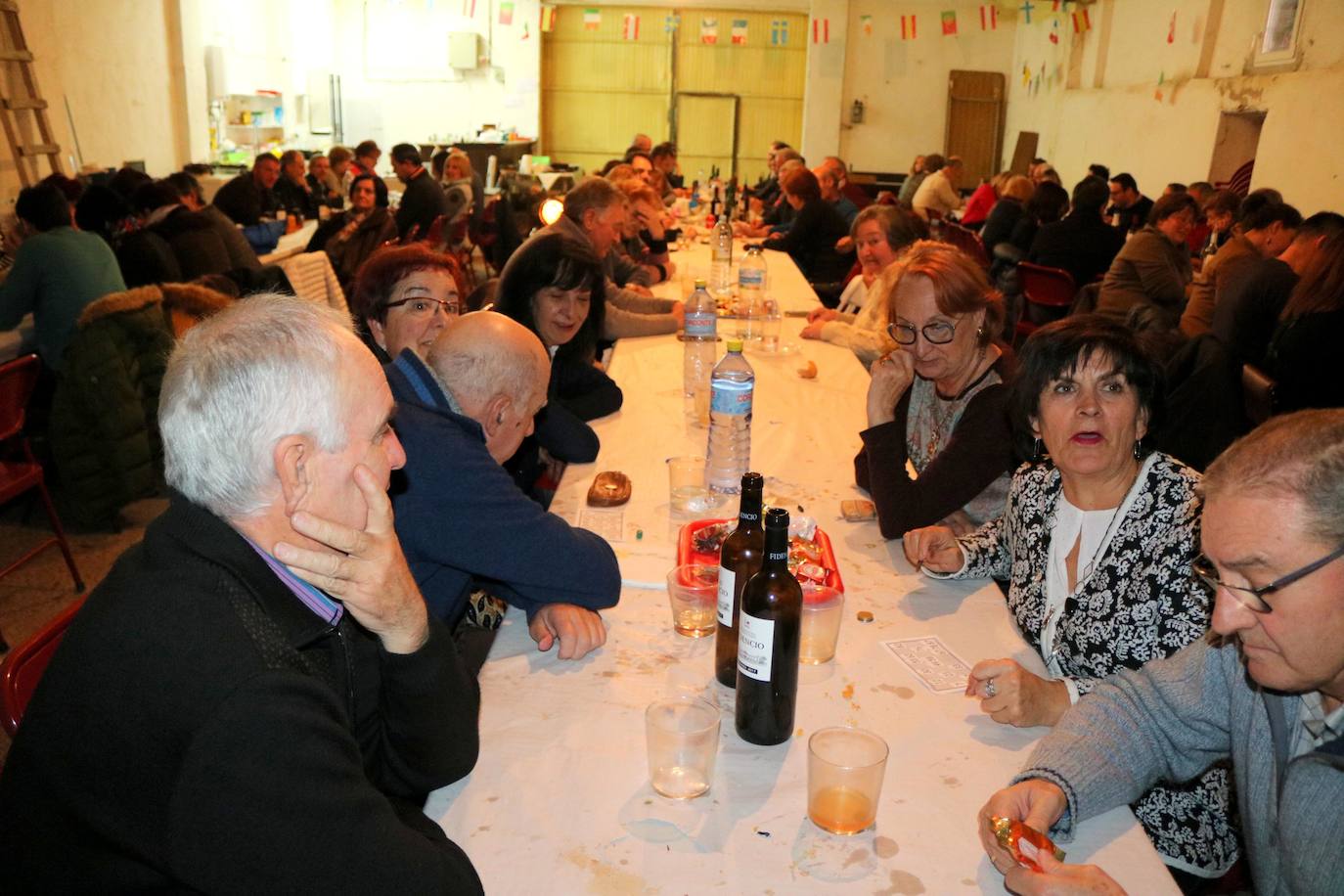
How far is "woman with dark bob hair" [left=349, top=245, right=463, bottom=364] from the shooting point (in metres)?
2.86

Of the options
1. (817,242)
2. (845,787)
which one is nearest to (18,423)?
(845,787)

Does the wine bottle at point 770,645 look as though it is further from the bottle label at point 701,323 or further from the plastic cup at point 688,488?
the bottle label at point 701,323

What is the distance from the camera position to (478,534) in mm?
1794

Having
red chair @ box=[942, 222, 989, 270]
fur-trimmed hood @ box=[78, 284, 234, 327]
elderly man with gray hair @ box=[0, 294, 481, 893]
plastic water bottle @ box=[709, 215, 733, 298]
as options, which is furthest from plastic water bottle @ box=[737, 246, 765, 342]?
elderly man with gray hair @ box=[0, 294, 481, 893]

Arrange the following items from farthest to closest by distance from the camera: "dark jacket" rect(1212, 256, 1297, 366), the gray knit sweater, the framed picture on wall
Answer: the framed picture on wall, "dark jacket" rect(1212, 256, 1297, 366), the gray knit sweater

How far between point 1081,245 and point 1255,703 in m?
5.99

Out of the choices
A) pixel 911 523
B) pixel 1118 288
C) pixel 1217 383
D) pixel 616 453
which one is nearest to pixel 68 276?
pixel 616 453

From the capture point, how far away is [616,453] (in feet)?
9.11

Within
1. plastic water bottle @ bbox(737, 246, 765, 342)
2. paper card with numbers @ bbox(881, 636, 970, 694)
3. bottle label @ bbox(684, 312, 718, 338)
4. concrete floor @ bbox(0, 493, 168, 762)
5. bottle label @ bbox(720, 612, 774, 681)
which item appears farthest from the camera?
plastic water bottle @ bbox(737, 246, 765, 342)

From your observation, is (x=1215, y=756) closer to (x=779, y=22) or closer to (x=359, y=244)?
(x=359, y=244)

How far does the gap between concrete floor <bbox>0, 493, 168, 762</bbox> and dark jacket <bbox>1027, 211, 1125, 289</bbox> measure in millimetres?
5713

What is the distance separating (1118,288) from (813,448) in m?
3.63

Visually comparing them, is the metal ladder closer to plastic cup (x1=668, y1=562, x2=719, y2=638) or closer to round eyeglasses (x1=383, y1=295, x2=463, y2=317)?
round eyeglasses (x1=383, y1=295, x2=463, y2=317)

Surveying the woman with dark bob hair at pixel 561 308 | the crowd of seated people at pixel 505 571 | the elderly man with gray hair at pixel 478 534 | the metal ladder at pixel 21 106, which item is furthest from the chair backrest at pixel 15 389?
the metal ladder at pixel 21 106
